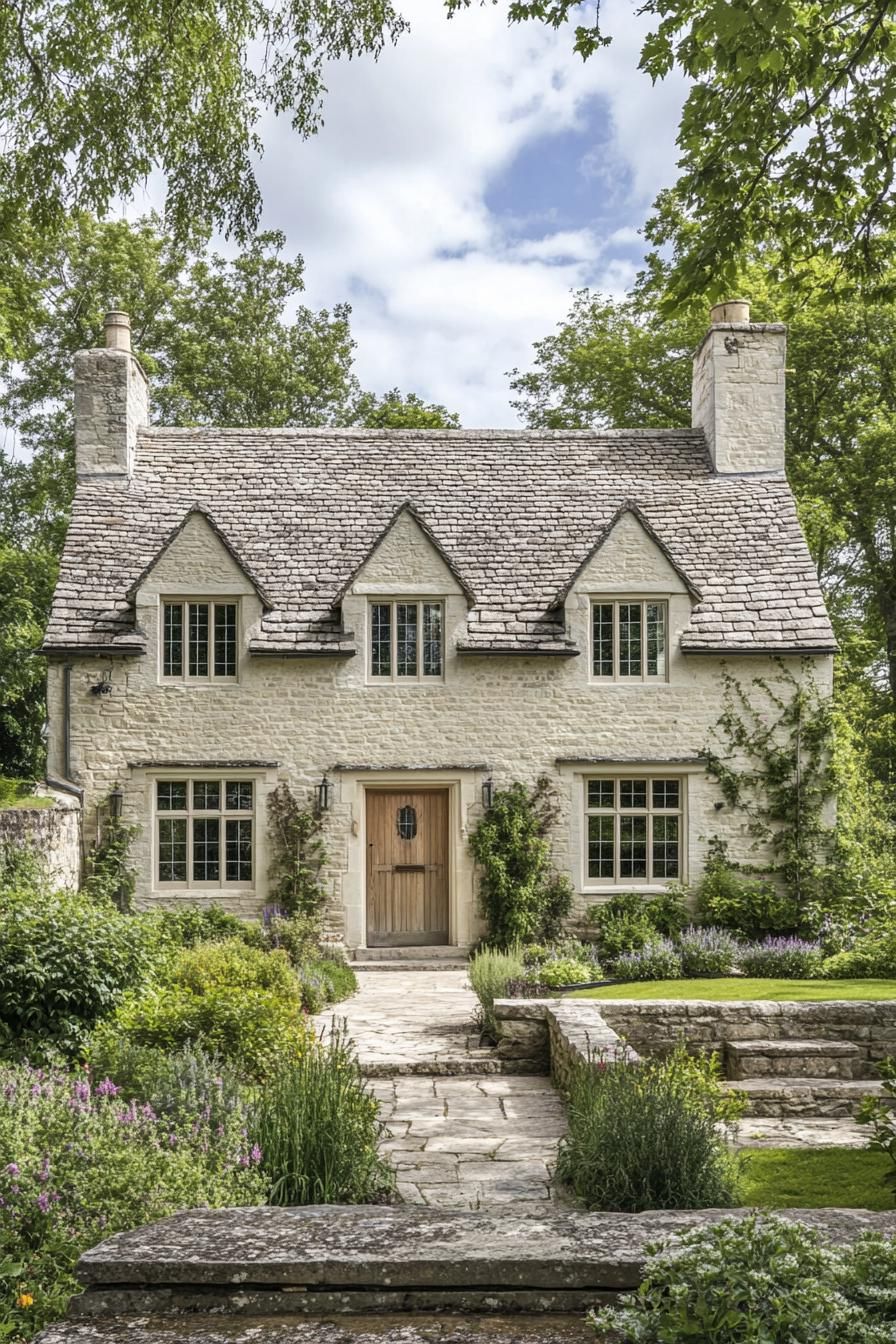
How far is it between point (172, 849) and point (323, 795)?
2.46m

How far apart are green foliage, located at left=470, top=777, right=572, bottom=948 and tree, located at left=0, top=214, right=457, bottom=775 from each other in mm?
13298

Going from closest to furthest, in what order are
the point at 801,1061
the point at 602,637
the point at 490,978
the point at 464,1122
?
the point at 464,1122 < the point at 801,1061 < the point at 490,978 < the point at 602,637

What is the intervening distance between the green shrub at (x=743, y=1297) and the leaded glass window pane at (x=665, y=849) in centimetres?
1579

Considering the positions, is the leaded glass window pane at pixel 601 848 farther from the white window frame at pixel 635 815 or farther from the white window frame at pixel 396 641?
the white window frame at pixel 396 641

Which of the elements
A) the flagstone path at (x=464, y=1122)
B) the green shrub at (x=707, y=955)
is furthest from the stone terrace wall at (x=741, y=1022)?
the green shrub at (x=707, y=955)

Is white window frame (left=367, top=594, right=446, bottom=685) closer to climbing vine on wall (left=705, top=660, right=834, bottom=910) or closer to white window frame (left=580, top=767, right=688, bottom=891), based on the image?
white window frame (left=580, top=767, right=688, bottom=891)

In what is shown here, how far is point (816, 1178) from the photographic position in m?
7.23

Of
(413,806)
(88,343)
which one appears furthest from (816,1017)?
(88,343)

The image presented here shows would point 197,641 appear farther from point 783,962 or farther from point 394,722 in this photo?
point 783,962

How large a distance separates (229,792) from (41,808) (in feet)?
11.8

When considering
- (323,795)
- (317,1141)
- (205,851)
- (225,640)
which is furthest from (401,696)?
(317,1141)

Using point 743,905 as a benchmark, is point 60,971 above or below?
above

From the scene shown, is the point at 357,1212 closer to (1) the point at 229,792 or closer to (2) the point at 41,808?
(2) the point at 41,808

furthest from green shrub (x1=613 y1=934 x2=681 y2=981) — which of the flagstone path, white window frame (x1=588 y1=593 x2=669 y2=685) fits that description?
white window frame (x1=588 y1=593 x2=669 y2=685)
